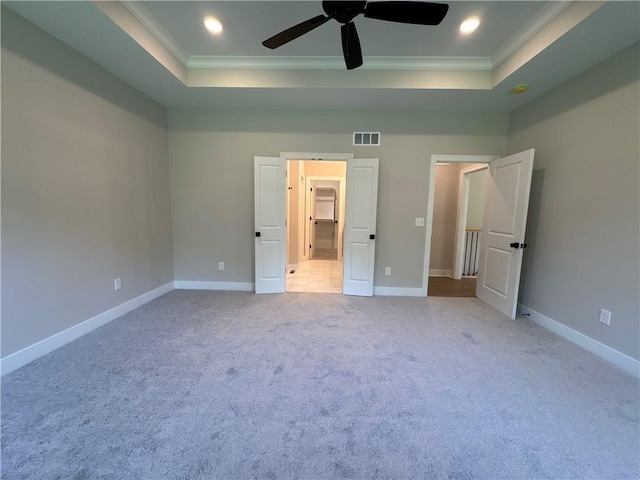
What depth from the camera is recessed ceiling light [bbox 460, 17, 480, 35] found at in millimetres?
2118

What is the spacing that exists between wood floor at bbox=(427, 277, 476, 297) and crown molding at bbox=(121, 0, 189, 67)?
175 inches

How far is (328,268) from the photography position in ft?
17.6

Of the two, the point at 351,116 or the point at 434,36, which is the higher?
the point at 434,36

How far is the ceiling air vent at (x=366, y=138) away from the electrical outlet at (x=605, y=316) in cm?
295

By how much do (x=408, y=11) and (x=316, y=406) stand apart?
265 centimetres

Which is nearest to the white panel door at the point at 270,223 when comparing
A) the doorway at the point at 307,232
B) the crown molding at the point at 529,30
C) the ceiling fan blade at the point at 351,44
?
the doorway at the point at 307,232

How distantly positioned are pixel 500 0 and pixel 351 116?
1834 millimetres

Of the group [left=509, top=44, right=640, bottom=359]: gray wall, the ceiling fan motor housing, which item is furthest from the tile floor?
the ceiling fan motor housing

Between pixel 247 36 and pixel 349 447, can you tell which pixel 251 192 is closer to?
pixel 247 36

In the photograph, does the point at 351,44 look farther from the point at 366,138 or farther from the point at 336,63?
the point at 366,138

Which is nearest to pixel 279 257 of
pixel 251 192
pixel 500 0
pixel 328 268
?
pixel 251 192

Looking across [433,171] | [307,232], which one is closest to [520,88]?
[433,171]

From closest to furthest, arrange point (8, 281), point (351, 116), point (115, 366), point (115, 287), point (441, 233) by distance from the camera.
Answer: point (8, 281), point (115, 366), point (115, 287), point (351, 116), point (441, 233)

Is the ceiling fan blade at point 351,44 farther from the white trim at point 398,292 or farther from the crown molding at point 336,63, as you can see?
the white trim at point 398,292
